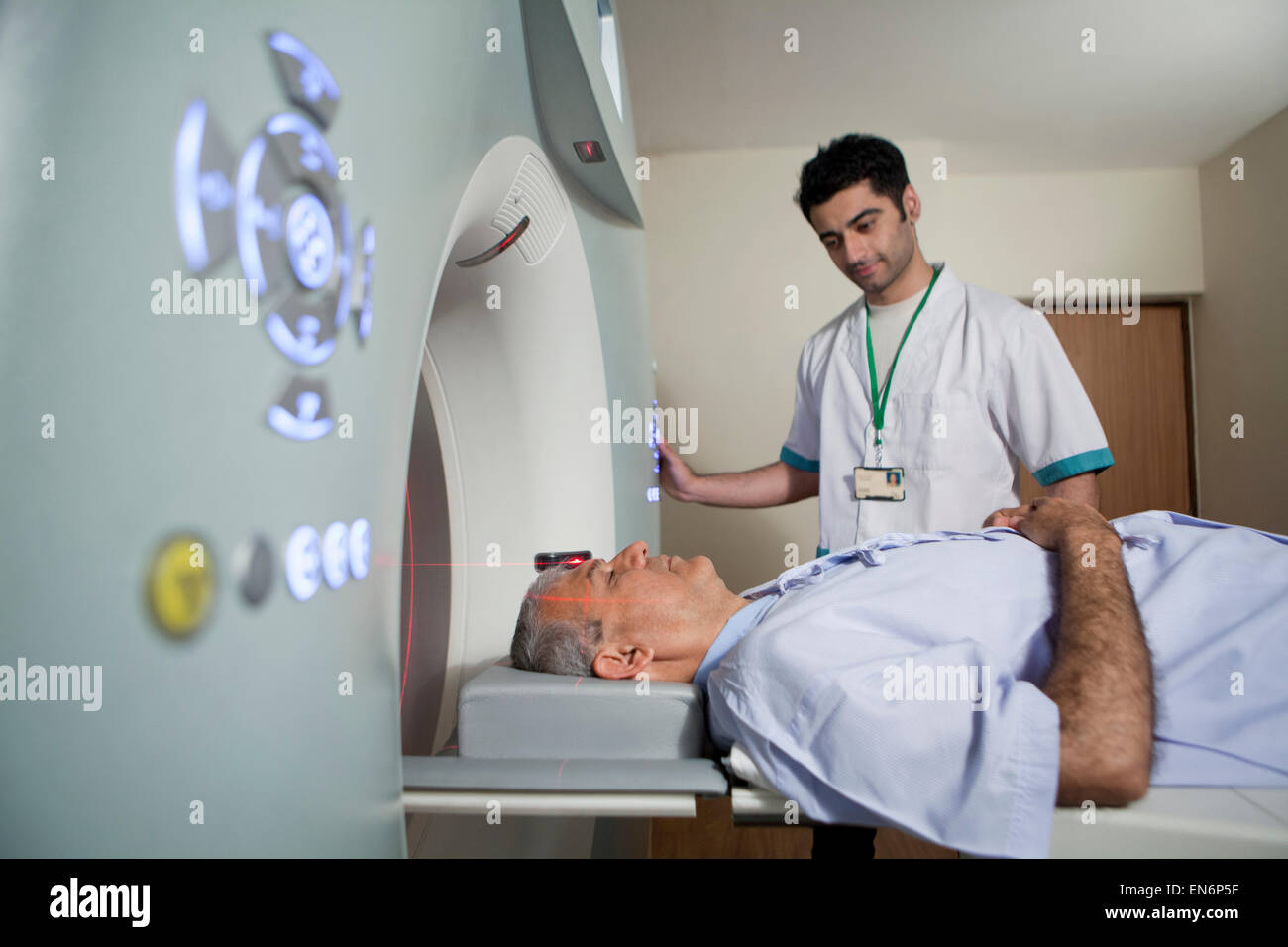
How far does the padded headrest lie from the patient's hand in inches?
23.6

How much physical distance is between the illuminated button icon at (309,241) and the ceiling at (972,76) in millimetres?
2900

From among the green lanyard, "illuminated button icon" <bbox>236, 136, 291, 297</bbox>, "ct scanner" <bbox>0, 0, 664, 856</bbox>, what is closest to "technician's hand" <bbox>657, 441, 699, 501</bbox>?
the green lanyard

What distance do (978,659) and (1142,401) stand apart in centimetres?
451

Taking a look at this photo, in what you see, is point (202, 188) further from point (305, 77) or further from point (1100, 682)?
point (1100, 682)

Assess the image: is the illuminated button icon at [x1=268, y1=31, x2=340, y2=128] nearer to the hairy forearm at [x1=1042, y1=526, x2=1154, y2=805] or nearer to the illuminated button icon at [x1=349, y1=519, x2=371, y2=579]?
the illuminated button icon at [x1=349, y1=519, x2=371, y2=579]

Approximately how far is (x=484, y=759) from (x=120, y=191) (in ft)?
2.29

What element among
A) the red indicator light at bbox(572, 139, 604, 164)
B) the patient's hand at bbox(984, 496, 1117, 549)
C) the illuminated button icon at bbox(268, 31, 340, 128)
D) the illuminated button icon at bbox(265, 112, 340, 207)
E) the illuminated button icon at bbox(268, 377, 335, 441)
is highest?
the red indicator light at bbox(572, 139, 604, 164)

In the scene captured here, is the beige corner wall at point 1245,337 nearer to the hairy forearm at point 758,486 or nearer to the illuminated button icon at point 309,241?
the hairy forearm at point 758,486

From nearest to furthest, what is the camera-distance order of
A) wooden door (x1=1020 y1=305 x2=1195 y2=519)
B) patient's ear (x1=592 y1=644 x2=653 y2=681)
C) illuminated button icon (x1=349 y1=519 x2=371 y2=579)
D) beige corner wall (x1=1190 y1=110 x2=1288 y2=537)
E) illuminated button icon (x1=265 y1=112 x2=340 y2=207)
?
illuminated button icon (x1=265 y1=112 x2=340 y2=207) → illuminated button icon (x1=349 y1=519 x2=371 y2=579) → patient's ear (x1=592 y1=644 x2=653 y2=681) → beige corner wall (x1=1190 y1=110 x2=1288 y2=537) → wooden door (x1=1020 y1=305 x2=1195 y2=519)

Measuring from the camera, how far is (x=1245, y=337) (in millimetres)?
4145

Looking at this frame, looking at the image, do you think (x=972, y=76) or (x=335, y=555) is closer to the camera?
(x=335, y=555)

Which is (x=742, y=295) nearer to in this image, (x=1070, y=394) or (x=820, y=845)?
(x=1070, y=394)

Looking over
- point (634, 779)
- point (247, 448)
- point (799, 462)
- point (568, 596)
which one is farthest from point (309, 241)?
point (799, 462)

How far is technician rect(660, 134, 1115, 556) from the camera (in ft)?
5.89
